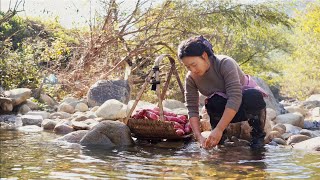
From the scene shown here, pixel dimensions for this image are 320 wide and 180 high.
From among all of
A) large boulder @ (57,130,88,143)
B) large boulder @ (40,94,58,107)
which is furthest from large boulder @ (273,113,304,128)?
large boulder @ (40,94,58,107)

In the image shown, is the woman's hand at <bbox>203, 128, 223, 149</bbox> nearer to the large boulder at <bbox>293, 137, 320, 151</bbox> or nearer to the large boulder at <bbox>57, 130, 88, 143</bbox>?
the large boulder at <bbox>293, 137, 320, 151</bbox>

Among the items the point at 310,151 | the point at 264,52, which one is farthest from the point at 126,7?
the point at 264,52

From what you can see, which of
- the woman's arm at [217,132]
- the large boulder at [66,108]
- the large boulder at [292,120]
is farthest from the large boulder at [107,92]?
the woman's arm at [217,132]

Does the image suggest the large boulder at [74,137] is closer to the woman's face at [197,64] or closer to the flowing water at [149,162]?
the flowing water at [149,162]

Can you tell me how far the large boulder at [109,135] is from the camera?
18.0 feet

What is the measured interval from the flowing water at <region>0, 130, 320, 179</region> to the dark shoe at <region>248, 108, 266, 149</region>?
108 mm

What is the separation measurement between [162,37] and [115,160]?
867 centimetres

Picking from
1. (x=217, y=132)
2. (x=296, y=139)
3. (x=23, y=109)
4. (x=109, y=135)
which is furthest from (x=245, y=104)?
(x=23, y=109)

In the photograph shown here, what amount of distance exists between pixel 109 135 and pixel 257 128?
1662 mm

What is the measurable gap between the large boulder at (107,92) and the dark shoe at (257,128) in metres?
5.73

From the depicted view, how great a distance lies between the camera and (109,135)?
18.4 ft

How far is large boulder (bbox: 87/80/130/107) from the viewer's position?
10703mm

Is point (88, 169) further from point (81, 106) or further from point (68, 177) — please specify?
point (81, 106)

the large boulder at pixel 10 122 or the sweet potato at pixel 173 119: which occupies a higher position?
the sweet potato at pixel 173 119
